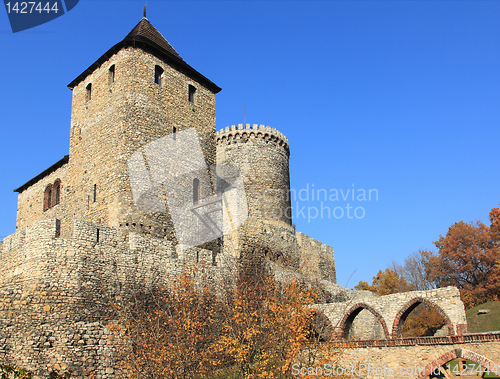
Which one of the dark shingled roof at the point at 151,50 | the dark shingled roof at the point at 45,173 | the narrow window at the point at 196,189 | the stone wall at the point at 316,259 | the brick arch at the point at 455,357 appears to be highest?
the dark shingled roof at the point at 151,50

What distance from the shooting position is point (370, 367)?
59.0ft

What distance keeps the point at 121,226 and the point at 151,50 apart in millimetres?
8398

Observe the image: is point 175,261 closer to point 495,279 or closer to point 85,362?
point 85,362

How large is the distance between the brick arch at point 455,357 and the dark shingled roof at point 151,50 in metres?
16.0

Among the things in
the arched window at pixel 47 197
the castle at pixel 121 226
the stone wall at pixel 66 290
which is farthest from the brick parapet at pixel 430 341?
the arched window at pixel 47 197

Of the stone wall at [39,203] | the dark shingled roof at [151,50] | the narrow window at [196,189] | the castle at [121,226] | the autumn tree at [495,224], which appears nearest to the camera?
the castle at [121,226]

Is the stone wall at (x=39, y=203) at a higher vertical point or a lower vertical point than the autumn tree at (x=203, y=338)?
higher

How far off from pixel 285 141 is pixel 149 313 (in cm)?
2030

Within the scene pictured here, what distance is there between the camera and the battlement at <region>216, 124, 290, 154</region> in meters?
31.1

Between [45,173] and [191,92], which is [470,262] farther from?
[45,173]

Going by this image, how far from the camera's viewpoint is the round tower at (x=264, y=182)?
28047mm

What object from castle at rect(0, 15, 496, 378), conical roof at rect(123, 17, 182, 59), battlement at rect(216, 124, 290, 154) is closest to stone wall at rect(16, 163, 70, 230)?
castle at rect(0, 15, 496, 378)

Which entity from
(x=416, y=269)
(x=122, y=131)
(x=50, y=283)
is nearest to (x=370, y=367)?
(x=50, y=283)

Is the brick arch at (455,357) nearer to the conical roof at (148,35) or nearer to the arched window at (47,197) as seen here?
the conical roof at (148,35)
